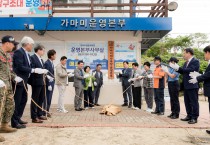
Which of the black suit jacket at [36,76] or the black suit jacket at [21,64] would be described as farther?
the black suit jacket at [36,76]

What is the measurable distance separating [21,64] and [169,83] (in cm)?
410

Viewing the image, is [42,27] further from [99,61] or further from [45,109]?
[45,109]

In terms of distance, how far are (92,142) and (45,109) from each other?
10.2 feet

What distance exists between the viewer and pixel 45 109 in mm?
7543

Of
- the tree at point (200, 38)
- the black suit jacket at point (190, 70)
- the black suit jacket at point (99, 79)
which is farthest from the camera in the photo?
the tree at point (200, 38)

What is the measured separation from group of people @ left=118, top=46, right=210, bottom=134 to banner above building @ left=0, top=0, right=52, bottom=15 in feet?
13.4

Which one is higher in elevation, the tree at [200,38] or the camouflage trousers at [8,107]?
the tree at [200,38]

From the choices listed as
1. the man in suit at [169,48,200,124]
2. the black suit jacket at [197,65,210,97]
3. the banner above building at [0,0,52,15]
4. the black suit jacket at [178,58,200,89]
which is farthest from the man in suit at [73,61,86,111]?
the black suit jacket at [197,65,210,97]

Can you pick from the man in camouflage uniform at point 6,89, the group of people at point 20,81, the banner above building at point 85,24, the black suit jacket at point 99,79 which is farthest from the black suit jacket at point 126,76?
the man in camouflage uniform at point 6,89

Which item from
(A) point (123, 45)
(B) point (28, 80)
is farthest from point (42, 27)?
(B) point (28, 80)

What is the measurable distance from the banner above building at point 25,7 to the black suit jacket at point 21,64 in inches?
220

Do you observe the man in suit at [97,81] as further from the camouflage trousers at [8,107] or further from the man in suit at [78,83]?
the camouflage trousers at [8,107]

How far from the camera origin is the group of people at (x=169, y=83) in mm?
6598

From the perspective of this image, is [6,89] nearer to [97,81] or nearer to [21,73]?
[21,73]
